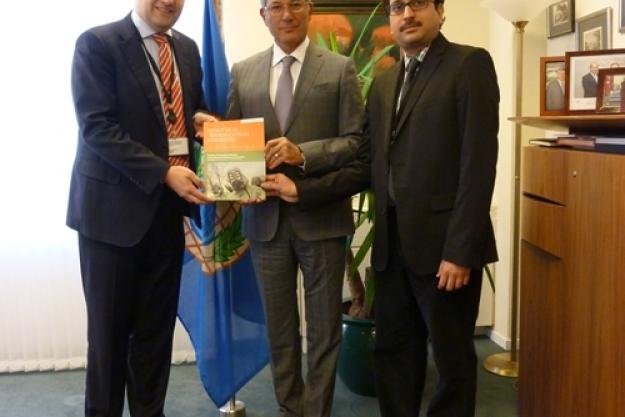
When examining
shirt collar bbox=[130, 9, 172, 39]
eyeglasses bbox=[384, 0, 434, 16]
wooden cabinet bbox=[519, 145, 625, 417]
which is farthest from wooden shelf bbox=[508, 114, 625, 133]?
shirt collar bbox=[130, 9, 172, 39]

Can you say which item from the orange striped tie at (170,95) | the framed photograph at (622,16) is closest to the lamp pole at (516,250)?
the framed photograph at (622,16)

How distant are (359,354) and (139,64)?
157 cm

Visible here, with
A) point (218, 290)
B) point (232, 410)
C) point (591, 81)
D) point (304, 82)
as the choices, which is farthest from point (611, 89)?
point (232, 410)

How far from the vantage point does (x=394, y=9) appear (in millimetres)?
1810

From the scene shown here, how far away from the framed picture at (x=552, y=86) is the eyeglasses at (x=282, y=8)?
908mm

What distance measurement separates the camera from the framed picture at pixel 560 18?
8.54 ft

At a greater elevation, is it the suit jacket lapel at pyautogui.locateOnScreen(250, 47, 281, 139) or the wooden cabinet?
the suit jacket lapel at pyautogui.locateOnScreen(250, 47, 281, 139)

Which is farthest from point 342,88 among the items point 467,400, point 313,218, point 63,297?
point 63,297

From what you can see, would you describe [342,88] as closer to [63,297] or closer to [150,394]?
[150,394]

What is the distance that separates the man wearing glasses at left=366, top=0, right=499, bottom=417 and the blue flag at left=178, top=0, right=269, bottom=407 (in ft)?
2.30

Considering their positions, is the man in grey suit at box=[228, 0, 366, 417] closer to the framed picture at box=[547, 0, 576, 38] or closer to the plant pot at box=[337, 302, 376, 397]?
the plant pot at box=[337, 302, 376, 397]

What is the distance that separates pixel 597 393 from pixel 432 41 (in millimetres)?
1145

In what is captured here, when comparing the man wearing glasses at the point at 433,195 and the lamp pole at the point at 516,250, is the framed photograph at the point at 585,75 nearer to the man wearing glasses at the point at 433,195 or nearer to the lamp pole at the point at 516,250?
the man wearing glasses at the point at 433,195

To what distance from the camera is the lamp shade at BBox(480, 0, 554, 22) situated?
2.63 metres
